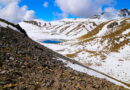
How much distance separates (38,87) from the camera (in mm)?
10266

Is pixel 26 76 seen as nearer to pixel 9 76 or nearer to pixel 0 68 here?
pixel 9 76

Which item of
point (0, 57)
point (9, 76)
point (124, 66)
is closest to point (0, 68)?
point (9, 76)

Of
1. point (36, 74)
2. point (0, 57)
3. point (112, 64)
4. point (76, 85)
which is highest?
point (0, 57)

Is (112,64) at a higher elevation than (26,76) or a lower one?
lower

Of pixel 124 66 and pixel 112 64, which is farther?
pixel 112 64

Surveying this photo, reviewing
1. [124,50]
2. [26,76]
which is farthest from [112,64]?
[26,76]

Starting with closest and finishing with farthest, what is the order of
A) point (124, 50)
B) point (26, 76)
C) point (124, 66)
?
point (26, 76)
point (124, 66)
point (124, 50)

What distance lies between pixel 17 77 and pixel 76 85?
5122 millimetres

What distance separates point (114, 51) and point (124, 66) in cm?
1824

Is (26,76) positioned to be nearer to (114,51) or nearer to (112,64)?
(112,64)

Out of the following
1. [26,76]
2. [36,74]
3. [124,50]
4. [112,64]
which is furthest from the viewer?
[124,50]

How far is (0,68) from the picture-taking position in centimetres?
1088

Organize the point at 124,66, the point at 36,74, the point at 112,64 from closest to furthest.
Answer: the point at 36,74 < the point at 124,66 < the point at 112,64

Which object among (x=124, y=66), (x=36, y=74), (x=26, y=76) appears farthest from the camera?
(x=124, y=66)
